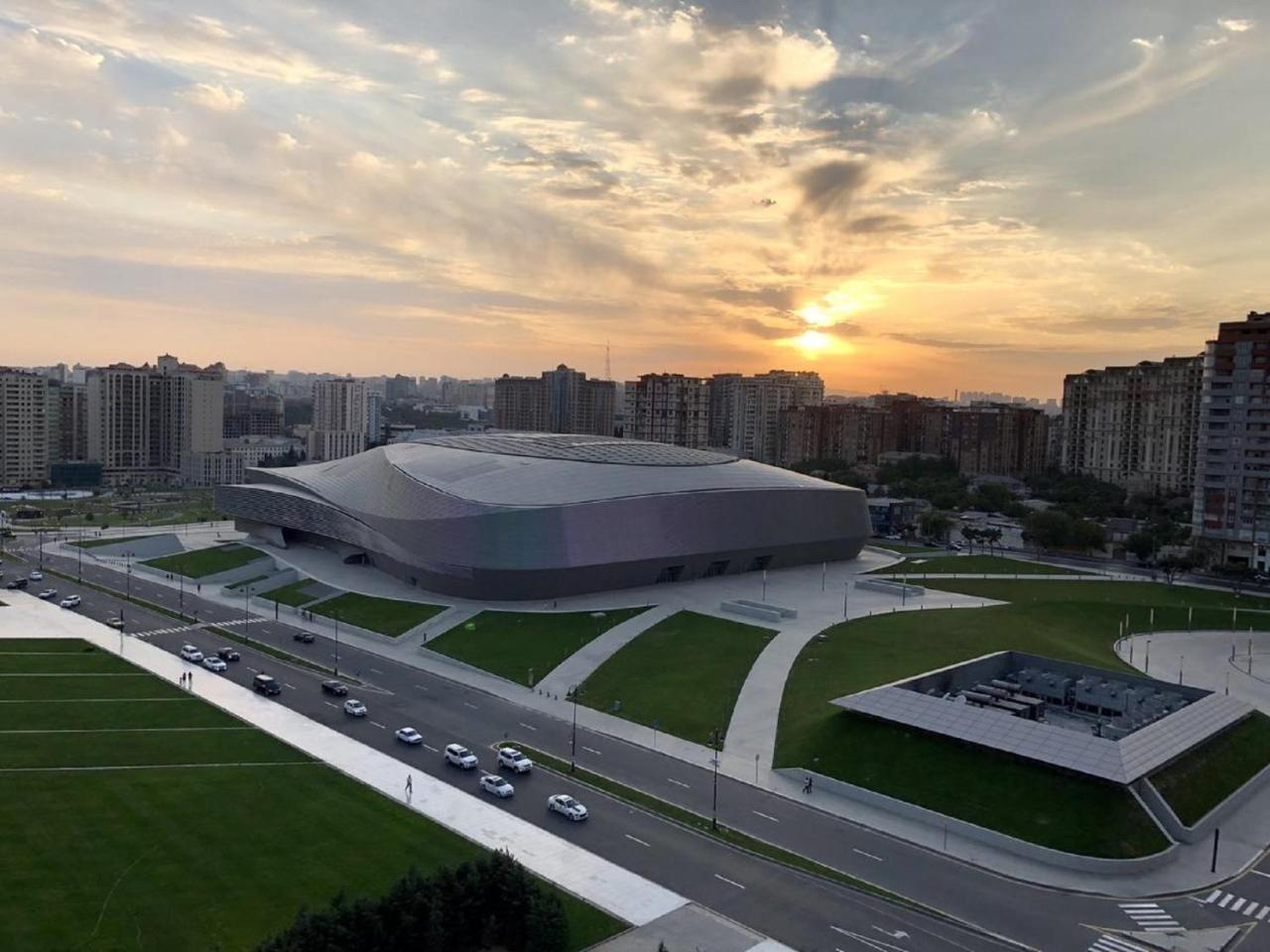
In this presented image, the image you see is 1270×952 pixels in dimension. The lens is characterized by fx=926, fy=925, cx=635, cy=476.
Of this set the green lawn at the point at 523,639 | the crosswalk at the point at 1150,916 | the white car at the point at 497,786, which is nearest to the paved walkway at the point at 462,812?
the white car at the point at 497,786

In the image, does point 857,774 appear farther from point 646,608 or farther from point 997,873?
point 646,608

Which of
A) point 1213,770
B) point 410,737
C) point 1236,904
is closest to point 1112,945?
point 1236,904

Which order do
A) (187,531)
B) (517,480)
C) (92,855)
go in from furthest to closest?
(187,531)
(517,480)
(92,855)

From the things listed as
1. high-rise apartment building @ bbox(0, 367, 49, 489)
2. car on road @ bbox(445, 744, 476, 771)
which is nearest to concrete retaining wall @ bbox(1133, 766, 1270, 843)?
car on road @ bbox(445, 744, 476, 771)

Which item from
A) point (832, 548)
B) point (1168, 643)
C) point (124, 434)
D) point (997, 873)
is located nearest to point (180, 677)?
point (997, 873)

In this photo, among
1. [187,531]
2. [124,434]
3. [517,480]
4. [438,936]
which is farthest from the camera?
[124,434]

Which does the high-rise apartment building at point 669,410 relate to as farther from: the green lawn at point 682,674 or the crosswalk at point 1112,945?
the crosswalk at point 1112,945
